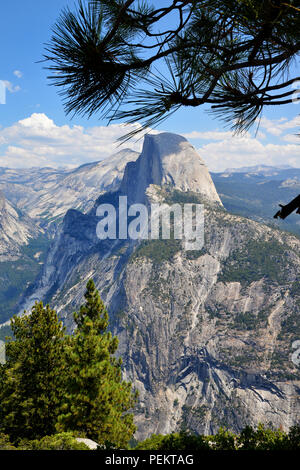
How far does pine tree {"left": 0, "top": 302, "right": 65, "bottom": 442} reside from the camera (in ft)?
45.8

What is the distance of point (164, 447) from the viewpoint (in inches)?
296

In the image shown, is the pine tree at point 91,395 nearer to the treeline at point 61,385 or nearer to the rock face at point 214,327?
the treeline at point 61,385

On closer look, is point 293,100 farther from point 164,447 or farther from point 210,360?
point 210,360

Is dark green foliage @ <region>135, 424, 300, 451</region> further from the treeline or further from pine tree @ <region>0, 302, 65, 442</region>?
pine tree @ <region>0, 302, 65, 442</region>

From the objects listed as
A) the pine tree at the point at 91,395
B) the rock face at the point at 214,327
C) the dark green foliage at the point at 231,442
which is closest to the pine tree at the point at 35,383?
the pine tree at the point at 91,395

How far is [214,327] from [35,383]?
138384 mm

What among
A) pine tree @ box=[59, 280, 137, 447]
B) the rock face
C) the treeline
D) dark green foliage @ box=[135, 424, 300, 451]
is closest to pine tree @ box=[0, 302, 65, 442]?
the treeline

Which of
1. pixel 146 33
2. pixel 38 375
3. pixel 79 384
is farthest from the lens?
pixel 38 375

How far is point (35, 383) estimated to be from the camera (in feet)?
47.0

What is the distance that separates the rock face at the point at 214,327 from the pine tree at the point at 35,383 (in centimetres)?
12167

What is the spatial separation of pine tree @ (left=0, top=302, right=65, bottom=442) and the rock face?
12167cm

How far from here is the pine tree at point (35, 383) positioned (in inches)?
549
